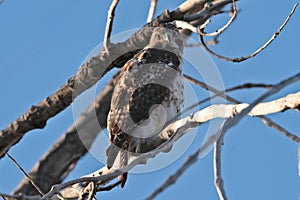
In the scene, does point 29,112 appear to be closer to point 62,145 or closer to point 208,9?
point 208,9

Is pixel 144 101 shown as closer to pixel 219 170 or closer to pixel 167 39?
pixel 167 39

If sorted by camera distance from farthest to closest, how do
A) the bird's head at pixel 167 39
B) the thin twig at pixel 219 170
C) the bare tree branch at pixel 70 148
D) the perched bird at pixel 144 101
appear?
the bare tree branch at pixel 70 148
the bird's head at pixel 167 39
the perched bird at pixel 144 101
the thin twig at pixel 219 170

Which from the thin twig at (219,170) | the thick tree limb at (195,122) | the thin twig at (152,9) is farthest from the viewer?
the thin twig at (152,9)

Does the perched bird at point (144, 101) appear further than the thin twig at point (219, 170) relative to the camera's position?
Yes

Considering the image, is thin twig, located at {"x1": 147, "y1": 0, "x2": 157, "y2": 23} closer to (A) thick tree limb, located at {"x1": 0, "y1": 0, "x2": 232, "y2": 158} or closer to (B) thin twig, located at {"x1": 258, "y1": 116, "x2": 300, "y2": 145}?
(A) thick tree limb, located at {"x1": 0, "y1": 0, "x2": 232, "y2": 158}

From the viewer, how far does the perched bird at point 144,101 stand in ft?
15.8

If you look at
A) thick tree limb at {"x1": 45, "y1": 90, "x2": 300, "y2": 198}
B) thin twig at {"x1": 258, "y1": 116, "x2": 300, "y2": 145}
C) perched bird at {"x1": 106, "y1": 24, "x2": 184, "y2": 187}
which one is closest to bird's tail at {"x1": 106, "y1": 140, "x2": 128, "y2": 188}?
perched bird at {"x1": 106, "y1": 24, "x2": 184, "y2": 187}

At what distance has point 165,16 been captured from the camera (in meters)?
5.10

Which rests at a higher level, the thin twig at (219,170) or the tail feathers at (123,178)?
the tail feathers at (123,178)

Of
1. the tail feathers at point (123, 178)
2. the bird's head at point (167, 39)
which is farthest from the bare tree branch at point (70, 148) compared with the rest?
the tail feathers at point (123, 178)

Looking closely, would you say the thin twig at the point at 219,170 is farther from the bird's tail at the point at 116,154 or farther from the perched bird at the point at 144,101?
the perched bird at the point at 144,101

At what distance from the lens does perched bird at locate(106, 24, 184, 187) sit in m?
4.83

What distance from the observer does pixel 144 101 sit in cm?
504

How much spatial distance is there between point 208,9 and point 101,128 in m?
2.21
